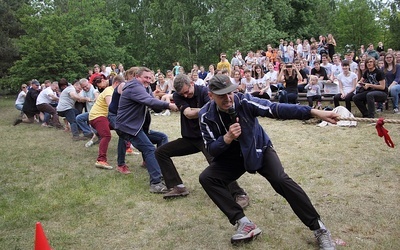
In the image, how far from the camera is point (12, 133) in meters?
12.0

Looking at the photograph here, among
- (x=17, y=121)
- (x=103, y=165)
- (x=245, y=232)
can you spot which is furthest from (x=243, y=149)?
(x=17, y=121)

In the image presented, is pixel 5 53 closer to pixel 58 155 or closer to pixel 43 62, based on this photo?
pixel 43 62

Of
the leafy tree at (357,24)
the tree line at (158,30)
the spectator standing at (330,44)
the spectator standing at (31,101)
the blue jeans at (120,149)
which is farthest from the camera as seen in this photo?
the leafy tree at (357,24)

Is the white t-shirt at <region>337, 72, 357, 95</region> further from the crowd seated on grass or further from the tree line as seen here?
the tree line

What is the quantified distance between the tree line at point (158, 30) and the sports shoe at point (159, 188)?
19.6 m

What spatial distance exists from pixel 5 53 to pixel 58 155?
18.1 m

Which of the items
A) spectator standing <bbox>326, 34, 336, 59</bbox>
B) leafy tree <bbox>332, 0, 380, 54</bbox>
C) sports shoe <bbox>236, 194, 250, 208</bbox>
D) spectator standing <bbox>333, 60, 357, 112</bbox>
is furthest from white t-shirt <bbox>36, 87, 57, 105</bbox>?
leafy tree <bbox>332, 0, 380, 54</bbox>

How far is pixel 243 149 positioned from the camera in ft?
12.6

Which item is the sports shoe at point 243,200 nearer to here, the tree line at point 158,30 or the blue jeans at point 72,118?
the blue jeans at point 72,118

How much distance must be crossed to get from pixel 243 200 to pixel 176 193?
105 centimetres

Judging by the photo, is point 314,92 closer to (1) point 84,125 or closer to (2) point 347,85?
(2) point 347,85

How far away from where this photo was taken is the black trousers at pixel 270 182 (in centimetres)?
375

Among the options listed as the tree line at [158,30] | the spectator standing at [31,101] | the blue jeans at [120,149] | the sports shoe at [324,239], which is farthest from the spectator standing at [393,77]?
the tree line at [158,30]

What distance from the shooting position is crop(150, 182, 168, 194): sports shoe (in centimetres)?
575
